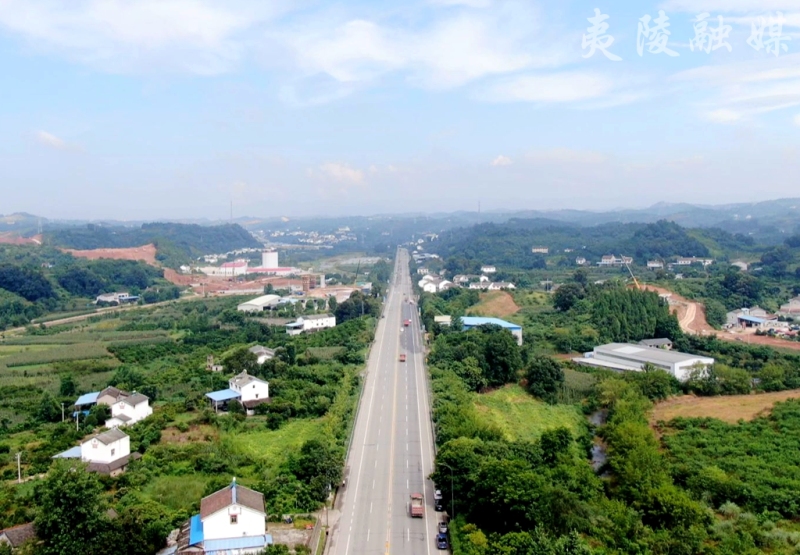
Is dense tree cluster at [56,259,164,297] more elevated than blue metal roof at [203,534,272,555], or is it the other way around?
dense tree cluster at [56,259,164,297]

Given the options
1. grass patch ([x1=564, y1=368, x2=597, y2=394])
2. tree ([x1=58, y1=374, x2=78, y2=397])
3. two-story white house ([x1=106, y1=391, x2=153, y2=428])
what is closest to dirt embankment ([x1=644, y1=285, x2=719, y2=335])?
grass patch ([x1=564, y1=368, x2=597, y2=394])

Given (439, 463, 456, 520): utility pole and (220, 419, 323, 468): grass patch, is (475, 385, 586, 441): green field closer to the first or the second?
(439, 463, 456, 520): utility pole

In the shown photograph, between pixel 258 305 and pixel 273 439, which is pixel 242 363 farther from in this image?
pixel 258 305

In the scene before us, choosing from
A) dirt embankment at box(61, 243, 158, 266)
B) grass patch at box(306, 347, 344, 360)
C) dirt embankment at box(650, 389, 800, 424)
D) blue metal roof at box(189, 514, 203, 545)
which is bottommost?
dirt embankment at box(650, 389, 800, 424)

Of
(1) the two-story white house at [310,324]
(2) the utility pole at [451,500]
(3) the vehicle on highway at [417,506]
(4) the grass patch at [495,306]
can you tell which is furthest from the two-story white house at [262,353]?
(4) the grass patch at [495,306]

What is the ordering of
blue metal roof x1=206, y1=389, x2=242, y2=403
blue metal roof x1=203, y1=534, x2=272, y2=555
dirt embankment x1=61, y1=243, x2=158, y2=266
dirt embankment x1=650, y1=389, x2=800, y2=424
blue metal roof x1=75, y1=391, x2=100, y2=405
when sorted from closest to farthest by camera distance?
1. blue metal roof x1=203, y1=534, x2=272, y2=555
2. dirt embankment x1=650, y1=389, x2=800, y2=424
3. blue metal roof x1=75, y1=391, x2=100, y2=405
4. blue metal roof x1=206, y1=389, x2=242, y2=403
5. dirt embankment x1=61, y1=243, x2=158, y2=266

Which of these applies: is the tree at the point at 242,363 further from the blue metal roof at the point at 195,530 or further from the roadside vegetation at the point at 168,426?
the blue metal roof at the point at 195,530

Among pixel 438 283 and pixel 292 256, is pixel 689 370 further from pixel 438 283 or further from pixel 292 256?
pixel 292 256
